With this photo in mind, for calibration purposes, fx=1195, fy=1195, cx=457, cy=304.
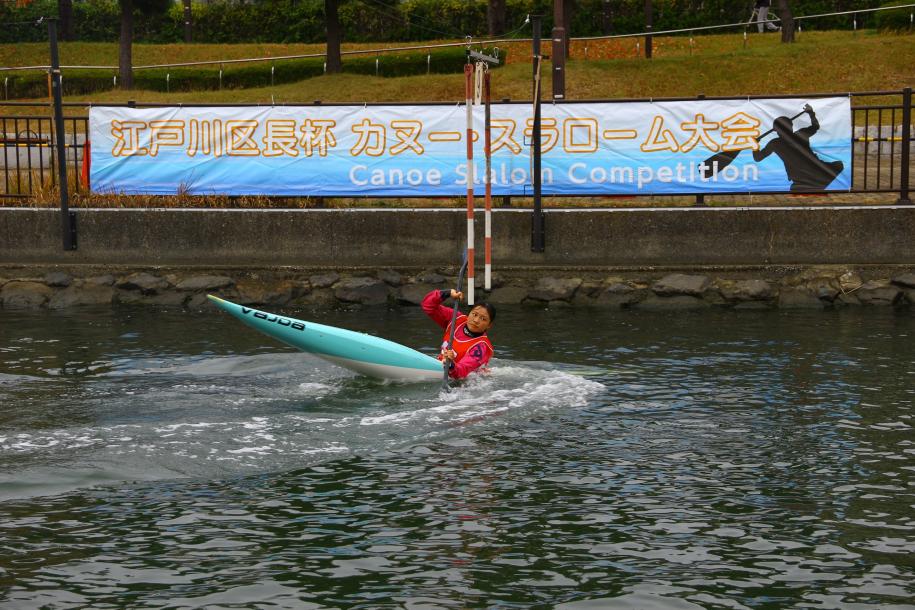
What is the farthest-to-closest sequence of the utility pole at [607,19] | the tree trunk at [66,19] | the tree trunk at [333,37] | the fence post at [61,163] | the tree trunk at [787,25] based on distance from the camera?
the tree trunk at [66,19] < the utility pole at [607,19] < the tree trunk at [787,25] < the tree trunk at [333,37] < the fence post at [61,163]

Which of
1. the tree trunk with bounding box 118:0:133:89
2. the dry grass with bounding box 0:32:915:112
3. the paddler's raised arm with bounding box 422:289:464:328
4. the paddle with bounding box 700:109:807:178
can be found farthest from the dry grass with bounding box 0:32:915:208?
the paddler's raised arm with bounding box 422:289:464:328

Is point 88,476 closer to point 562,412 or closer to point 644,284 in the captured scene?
point 562,412

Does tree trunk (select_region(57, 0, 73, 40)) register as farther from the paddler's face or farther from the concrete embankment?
the paddler's face

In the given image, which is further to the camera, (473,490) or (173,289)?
(173,289)

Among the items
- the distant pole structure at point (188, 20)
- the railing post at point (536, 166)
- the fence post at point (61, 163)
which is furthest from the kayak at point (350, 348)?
the distant pole structure at point (188, 20)

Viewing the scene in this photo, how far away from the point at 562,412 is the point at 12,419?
15.8ft

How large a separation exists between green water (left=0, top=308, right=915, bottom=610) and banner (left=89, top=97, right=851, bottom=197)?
13.7 feet

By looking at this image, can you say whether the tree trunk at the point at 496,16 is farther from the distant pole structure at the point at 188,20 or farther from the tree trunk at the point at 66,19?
the tree trunk at the point at 66,19

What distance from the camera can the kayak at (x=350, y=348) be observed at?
11867mm

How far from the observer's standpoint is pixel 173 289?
1759 centimetres

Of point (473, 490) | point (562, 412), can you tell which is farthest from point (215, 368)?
point (473, 490)

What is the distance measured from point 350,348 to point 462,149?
6.54 metres

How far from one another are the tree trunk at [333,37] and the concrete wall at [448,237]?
1928cm

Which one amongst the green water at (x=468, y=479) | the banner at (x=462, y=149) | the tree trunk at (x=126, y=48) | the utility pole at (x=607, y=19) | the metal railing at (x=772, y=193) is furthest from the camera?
the utility pole at (x=607, y=19)
